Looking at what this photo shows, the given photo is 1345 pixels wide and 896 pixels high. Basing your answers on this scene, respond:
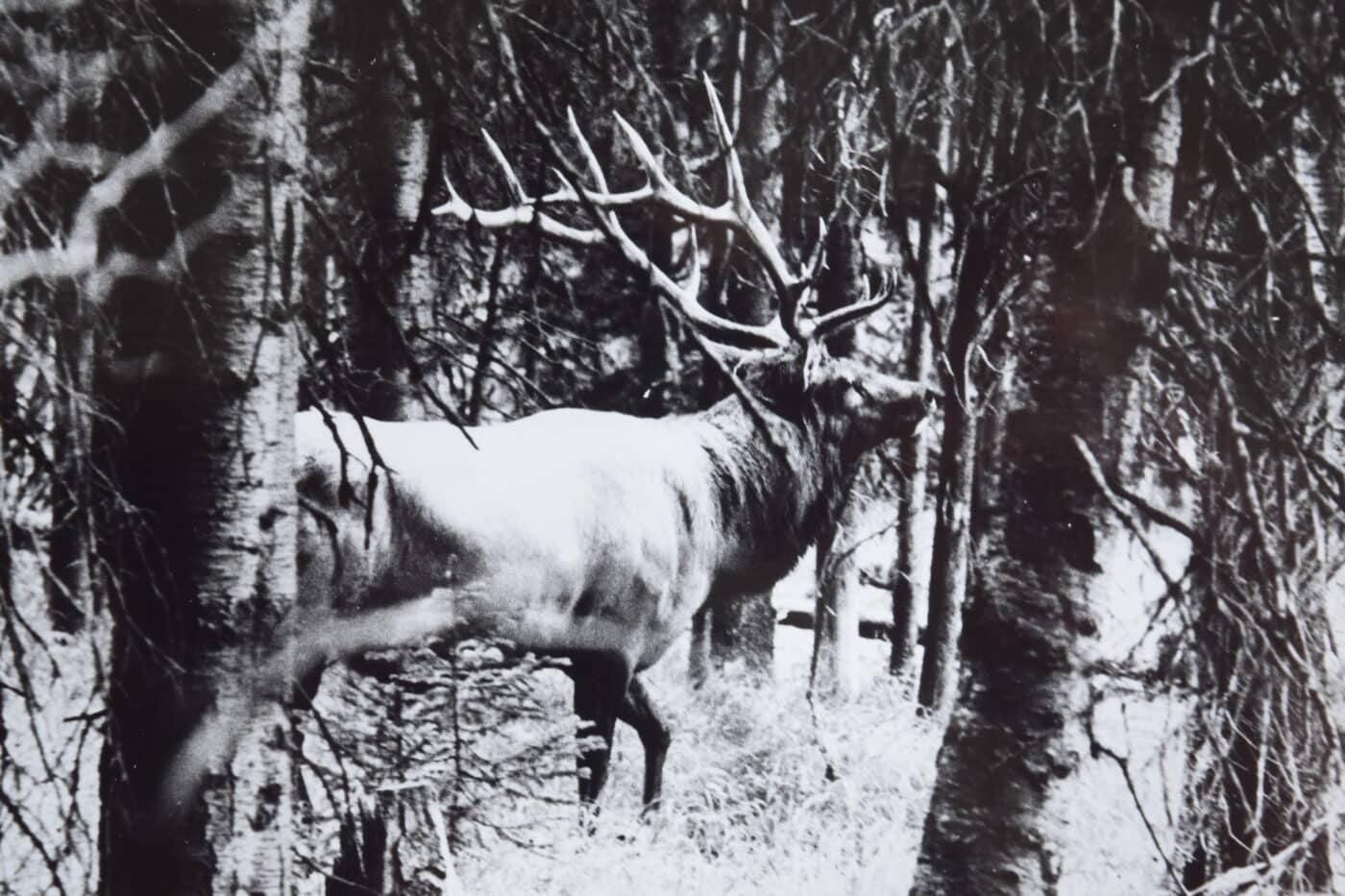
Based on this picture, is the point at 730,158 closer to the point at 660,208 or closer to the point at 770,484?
the point at 660,208

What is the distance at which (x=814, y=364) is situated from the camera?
8.63 ft

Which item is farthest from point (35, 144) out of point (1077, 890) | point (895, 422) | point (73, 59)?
point (1077, 890)

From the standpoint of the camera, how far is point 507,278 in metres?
2.49

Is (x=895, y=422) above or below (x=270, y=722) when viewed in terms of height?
above

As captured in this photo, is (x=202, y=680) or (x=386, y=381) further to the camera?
(x=386, y=381)

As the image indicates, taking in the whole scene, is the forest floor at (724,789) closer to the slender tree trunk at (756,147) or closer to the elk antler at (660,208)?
the slender tree trunk at (756,147)

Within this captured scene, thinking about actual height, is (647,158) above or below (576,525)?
above

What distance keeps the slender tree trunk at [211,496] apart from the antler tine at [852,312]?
3.61 ft

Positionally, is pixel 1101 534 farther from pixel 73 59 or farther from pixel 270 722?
pixel 73 59

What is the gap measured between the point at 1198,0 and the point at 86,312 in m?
2.34

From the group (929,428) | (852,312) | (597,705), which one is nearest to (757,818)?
(597,705)

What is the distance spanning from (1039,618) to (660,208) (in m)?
1.20

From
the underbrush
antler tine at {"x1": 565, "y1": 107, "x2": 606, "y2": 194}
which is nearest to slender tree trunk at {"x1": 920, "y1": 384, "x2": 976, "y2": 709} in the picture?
the underbrush

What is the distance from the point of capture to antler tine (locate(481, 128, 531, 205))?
2465mm
